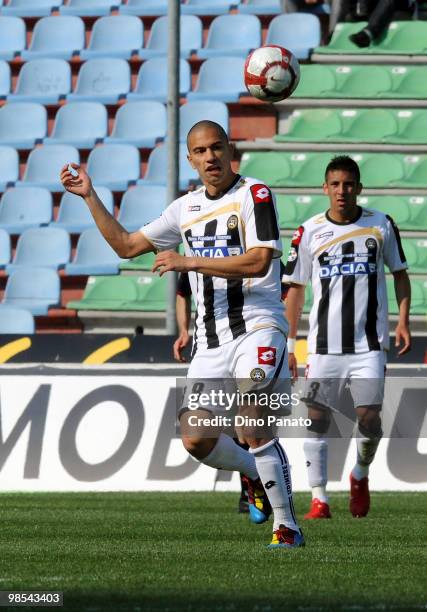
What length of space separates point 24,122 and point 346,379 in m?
10.8

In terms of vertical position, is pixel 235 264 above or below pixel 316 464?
above

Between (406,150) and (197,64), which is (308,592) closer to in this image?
(406,150)

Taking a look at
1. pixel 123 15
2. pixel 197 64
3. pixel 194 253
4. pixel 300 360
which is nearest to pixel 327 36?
pixel 197 64

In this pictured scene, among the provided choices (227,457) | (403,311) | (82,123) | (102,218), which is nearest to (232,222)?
(102,218)

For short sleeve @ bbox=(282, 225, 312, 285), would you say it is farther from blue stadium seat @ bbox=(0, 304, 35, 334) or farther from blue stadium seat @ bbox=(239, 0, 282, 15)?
blue stadium seat @ bbox=(239, 0, 282, 15)

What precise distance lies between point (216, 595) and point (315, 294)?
14.0ft

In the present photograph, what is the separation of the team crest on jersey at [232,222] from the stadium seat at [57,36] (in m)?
13.5

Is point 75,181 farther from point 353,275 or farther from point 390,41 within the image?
point 390,41

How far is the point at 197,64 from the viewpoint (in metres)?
18.4

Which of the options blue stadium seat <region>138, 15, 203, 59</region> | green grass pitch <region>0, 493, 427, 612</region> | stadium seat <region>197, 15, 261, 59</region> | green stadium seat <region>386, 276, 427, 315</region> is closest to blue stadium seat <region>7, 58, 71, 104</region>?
blue stadium seat <region>138, 15, 203, 59</region>

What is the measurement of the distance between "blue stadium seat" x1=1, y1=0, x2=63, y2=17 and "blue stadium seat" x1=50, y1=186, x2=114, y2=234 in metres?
4.15

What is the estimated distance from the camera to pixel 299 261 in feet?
27.6

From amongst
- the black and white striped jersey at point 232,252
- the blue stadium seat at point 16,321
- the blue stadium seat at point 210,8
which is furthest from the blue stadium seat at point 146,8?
the black and white striped jersey at point 232,252

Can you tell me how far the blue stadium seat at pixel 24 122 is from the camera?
18.2 meters
